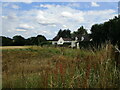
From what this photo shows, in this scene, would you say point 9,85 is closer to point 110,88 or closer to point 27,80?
point 27,80

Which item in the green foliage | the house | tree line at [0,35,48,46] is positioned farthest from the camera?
the house

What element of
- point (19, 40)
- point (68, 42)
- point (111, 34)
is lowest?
point (19, 40)

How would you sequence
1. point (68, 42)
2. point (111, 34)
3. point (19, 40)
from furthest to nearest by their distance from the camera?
1. point (68, 42)
2. point (111, 34)
3. point (19, 40)

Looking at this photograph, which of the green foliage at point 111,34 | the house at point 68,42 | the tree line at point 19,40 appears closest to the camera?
the green foliage at point 111,34

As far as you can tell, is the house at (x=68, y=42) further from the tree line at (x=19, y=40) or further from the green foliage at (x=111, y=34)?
the tree line at (x=19, y=40)

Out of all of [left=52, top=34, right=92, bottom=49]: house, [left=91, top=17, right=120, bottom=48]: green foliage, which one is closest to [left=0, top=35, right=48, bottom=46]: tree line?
[left=52, top=34, right=92, bottom=49]: house

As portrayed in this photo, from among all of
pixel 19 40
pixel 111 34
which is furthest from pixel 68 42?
pixel 19 40

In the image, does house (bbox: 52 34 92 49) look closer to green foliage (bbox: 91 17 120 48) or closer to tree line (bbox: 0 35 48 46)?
green foliage (bbox: 91 17 120 48)

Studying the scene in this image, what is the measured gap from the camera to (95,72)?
2533 millimetres

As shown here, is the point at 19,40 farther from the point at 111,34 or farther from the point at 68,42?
the point at 68,42

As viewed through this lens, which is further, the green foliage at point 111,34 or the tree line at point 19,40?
the tree line at point 19,40

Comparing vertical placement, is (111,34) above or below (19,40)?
above

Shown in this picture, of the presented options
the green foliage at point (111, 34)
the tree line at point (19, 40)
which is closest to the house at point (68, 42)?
the green foliage at point (111, 34)

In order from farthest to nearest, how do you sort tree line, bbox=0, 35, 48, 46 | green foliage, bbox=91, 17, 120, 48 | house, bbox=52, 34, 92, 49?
house, bbox=52, 34, 92, 49, tree line, bbox=0, 35, 48, 46, green foliage, bbox=91, 17, 120, 48
